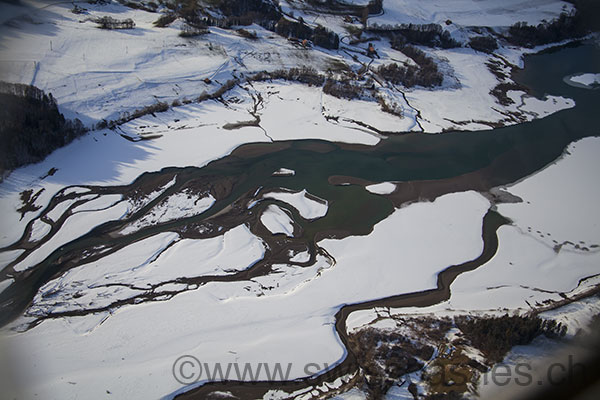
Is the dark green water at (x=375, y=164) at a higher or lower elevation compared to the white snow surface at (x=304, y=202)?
higher

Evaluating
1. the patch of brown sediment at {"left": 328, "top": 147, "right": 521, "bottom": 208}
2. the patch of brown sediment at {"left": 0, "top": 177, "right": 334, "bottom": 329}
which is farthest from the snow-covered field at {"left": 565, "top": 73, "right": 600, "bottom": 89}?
the patch of brown sediment at {"left": 0, "top": 177, "right": 334, "bottom": 329}

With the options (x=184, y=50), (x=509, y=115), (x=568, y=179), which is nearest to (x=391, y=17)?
(x=509, y=115)

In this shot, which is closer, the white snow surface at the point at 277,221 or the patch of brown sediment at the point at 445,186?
the white snow surface at the point at 277,221

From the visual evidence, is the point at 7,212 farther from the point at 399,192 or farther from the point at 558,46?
the point at 558,46

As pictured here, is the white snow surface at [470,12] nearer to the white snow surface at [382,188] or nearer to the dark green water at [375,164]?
the dark green water at [375,164]

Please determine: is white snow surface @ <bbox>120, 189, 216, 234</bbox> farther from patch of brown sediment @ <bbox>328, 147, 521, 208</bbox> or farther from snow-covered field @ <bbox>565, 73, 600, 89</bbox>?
snow-covered field @ <bbox>565, 73, 600, 89</bbox>

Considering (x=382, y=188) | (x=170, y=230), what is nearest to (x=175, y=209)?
(x=170, y=230)

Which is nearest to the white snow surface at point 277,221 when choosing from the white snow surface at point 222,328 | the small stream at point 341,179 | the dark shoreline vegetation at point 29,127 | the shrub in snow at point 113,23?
the small stream at point 341,179
